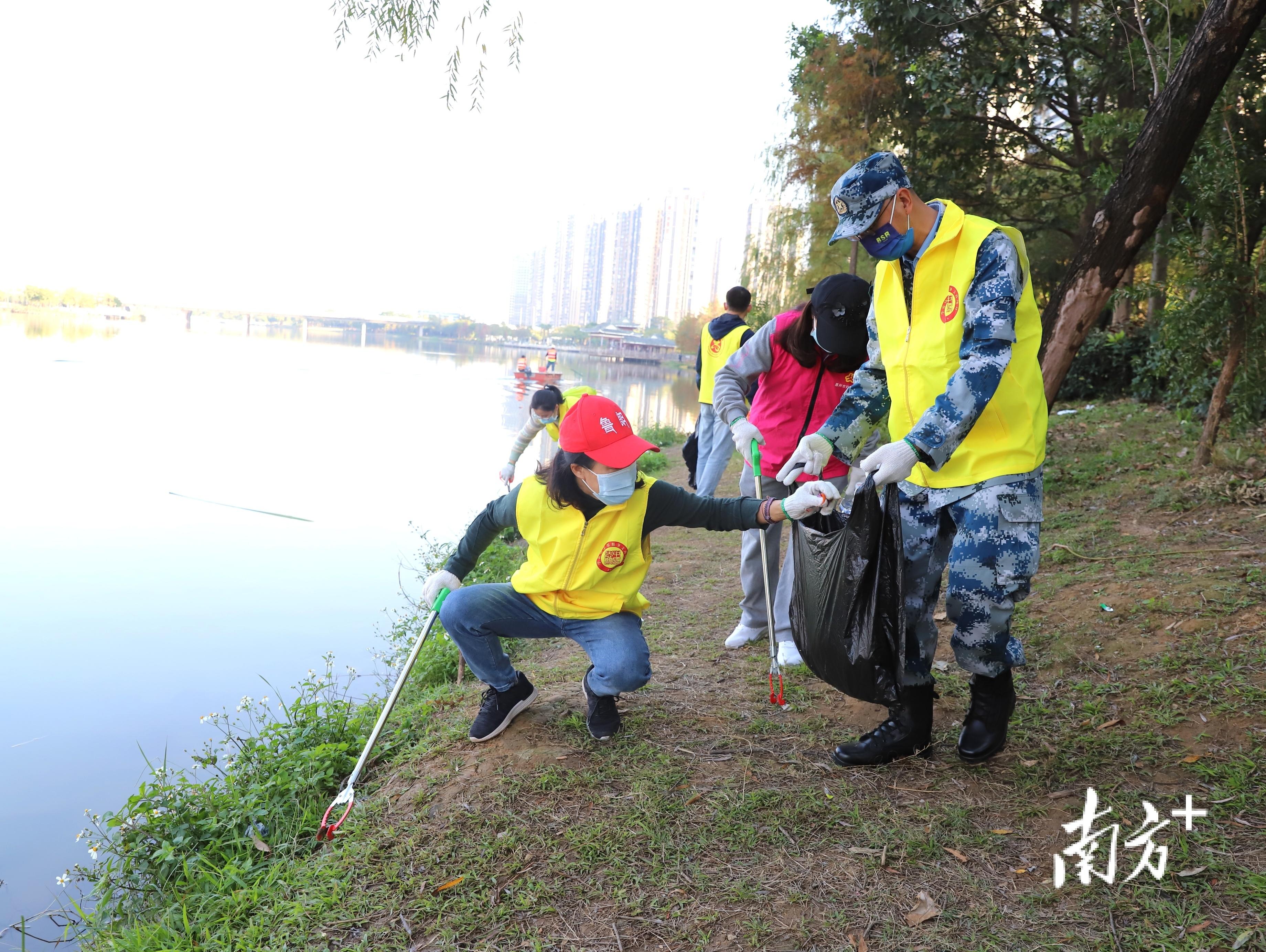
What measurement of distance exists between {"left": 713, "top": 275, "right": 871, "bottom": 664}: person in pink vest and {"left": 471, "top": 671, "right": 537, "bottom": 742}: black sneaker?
0.99 meters

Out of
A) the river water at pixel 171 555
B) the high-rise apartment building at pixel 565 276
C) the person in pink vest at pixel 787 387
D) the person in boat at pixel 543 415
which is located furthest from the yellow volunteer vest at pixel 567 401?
the high-rise apartment building at pixel 565 276

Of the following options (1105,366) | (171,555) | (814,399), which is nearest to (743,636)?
(814,399)

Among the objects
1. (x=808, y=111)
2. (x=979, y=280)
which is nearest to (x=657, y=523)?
(x=979, y=280)

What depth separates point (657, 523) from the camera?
2.73 meters

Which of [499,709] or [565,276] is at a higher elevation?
[565,276]

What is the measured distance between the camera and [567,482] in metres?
2.64

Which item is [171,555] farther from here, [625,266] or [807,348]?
[625,266]

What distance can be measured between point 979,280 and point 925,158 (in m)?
9.18

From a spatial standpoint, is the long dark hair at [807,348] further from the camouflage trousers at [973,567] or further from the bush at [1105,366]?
the bush at [1105,366]

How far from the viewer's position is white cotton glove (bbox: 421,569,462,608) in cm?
287

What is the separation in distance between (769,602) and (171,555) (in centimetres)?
521

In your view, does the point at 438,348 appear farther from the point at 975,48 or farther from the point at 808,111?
the point at 975,48

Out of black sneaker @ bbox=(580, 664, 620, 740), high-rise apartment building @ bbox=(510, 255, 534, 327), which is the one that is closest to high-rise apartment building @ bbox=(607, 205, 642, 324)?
high-rise apartment building @ bbox=(510, 255, 534, 327)

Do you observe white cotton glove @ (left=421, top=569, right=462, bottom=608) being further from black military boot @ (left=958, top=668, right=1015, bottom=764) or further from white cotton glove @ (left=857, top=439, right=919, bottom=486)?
black military boot @ (left=958, top=668, right=1015, bottom=764)
